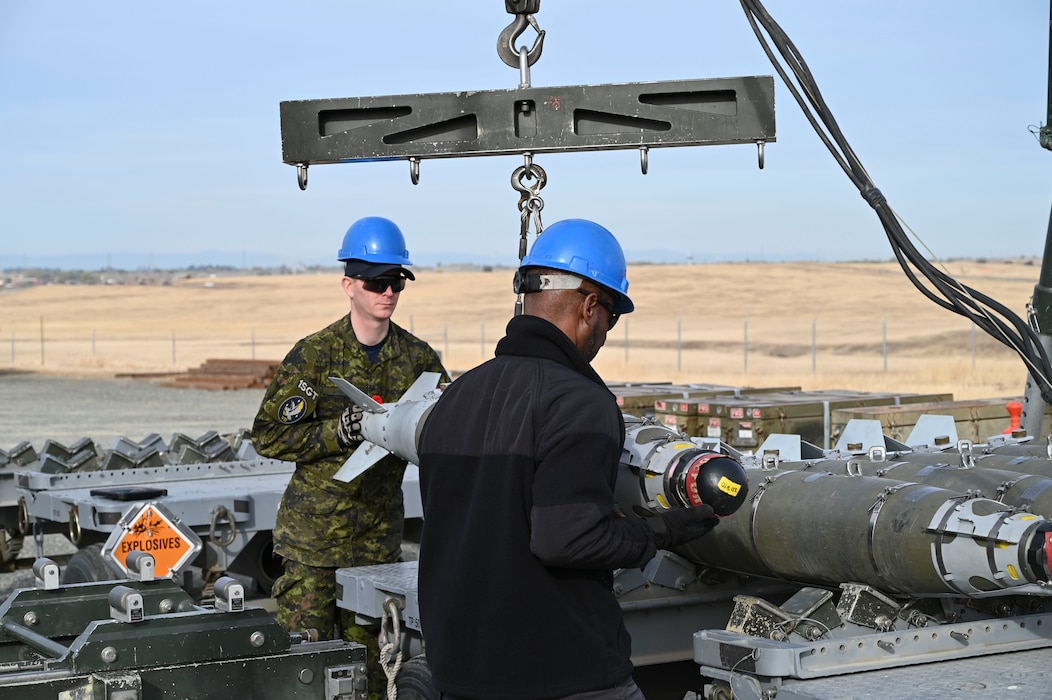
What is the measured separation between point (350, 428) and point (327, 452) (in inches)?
7.8

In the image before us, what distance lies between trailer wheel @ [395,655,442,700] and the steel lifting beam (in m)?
1.92

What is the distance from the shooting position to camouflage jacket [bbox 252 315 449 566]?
19.4 ft

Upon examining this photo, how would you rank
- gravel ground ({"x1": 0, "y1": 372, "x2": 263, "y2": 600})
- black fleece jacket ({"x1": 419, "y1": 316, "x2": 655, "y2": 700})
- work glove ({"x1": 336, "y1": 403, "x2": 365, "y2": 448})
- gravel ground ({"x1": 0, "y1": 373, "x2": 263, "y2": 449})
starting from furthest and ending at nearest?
1. gravel ground ({"x1": 0, "y1": 373, "x2": 263, "y2": 449})
2. gravel ground ({"x1": 0, "y1": 372, "x2": 263, "y2": 600})
3. work glove ({"x1": 336, "y1": 403, "x2": 365, "y2": 448})
4. black fleece jacket ({"x1": 419, "y1": 316, "x2": 655, "y2": 700})

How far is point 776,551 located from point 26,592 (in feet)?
8.35

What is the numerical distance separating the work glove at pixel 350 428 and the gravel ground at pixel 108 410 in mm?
12483

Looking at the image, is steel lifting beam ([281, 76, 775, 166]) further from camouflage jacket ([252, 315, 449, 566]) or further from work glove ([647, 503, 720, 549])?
work glove ([647, 503, 720, 549])

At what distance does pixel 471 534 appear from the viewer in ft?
11.0

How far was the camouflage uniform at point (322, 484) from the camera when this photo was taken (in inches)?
232

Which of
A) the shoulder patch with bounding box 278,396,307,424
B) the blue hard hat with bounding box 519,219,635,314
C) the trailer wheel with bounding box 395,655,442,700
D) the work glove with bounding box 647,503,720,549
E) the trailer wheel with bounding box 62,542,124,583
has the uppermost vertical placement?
the blue hard hat with bounding box 519,219,635,314

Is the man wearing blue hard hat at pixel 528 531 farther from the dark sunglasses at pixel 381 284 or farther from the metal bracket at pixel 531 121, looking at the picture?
the dark sunglasses at pixel 381 284

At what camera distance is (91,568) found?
7598mm

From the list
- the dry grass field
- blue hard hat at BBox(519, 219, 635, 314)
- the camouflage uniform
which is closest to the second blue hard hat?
the camouflage uniform

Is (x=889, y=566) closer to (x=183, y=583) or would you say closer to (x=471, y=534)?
(x=471, y=534)

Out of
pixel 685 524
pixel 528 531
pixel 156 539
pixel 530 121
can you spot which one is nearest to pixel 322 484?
pixel 156 539
